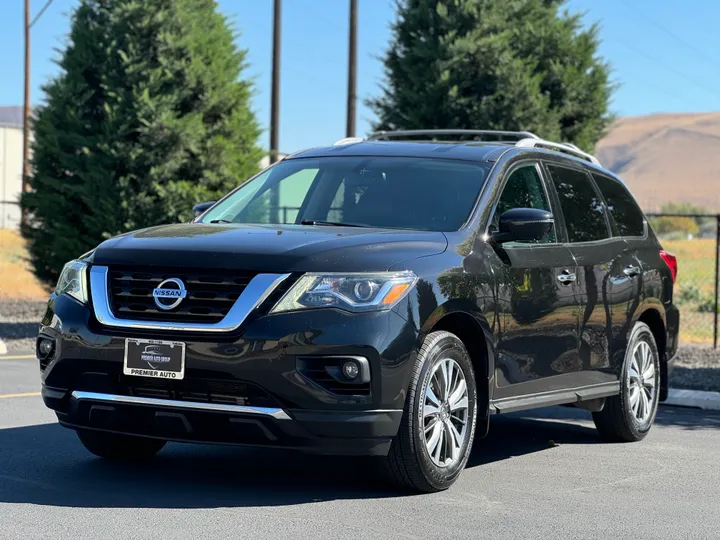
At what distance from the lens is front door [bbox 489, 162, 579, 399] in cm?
740

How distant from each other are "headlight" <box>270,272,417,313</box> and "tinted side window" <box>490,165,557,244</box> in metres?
1.50

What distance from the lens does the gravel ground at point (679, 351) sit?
1333 cm

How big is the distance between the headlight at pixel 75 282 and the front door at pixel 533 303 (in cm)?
228

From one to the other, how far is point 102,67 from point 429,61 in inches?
187

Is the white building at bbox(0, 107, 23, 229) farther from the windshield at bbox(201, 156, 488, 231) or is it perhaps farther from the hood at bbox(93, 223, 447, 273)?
the hood at bbox(93, 223, 447, 273)

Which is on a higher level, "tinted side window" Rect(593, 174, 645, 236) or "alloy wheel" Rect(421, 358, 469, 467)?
"tinted side window" Rect(593, 174, 645, 236)

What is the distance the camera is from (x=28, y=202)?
62.3 feet

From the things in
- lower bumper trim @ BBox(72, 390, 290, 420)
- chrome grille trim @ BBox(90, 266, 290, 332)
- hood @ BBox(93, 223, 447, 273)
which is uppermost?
hood @ BBox(93, 223, 447, 273)

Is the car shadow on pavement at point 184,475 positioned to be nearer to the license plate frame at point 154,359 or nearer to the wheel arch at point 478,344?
the license plate frame at point 154,359

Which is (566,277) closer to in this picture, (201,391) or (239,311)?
(239,311)

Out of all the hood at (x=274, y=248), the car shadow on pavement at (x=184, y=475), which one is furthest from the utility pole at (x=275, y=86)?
the hood at (x=274, y=248)

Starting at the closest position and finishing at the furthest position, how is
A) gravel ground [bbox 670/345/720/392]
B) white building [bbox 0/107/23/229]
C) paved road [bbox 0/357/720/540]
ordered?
paved road [bbox 0/357/720/540] → gravel ground [bbox 670/345/720/392] → white building [bbox 0/107/23/229]

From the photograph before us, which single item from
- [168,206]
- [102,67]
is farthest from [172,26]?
[168,206]

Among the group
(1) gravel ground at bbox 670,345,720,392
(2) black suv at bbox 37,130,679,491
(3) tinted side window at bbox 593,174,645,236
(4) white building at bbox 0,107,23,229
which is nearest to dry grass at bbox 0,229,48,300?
(1) gravel ground at bbox 670,345,720,392
